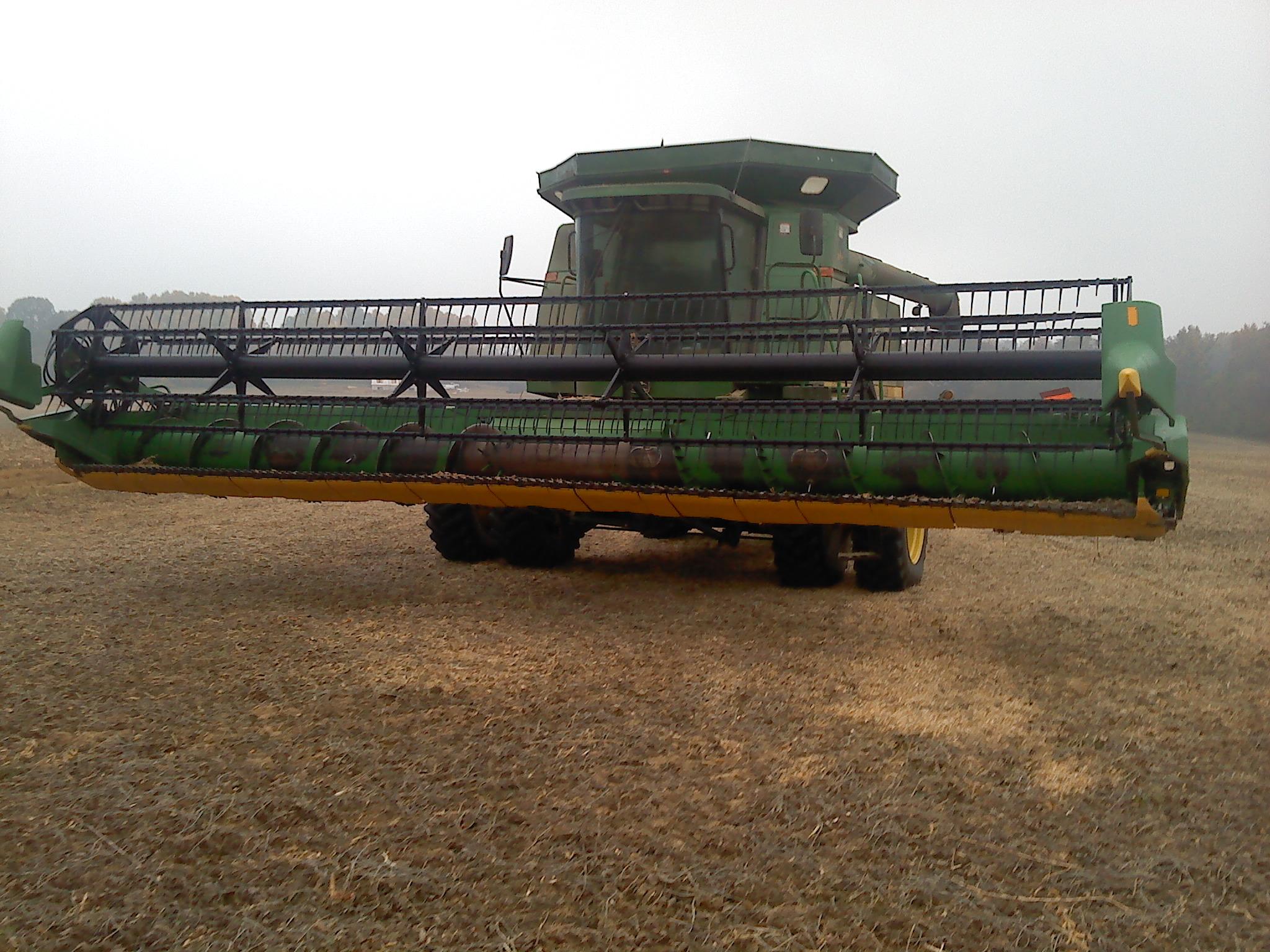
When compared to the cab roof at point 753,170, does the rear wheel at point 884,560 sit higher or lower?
lower

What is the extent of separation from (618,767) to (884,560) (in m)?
2.81

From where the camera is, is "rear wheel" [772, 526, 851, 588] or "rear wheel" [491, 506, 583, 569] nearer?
"rear wheel" [772, 526, 851, 588]

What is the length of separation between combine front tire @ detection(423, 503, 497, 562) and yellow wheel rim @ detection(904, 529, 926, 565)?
245 centimetres

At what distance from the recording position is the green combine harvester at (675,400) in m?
3.60

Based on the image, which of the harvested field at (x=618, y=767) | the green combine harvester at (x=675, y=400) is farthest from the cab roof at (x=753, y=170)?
the harvested field at (x=618, y=767)

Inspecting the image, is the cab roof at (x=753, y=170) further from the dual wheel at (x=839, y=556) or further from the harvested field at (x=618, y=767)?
the harvested field at (x=618, y=767)

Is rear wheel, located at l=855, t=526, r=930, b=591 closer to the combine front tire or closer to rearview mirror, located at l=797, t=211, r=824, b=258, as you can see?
rearview mirror, located at l=797, t=211, r=824, b=258

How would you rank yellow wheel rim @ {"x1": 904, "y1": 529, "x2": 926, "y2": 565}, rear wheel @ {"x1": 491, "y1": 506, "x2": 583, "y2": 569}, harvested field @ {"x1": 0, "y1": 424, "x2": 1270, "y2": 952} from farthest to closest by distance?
rear wheel @ {"x1": 491, "y1": 506, "x2": 583, "y2": 569} → yellow wheel rim @ {"x1": 904, "y1": 529, "x2": 926, "y2": 565} → harvested field @ {"x1": 0, "y1": 424, "x2": 1270, "y2": 952}

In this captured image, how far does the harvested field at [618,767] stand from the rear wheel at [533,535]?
0.40 metres

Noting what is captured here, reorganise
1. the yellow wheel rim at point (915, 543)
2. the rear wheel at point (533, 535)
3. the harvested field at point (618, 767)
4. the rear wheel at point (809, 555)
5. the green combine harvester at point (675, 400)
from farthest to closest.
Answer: the rear wheel at point (533, 535) < the yellow wheel rim at point (915, 543) < the rear wheel at point (809, 555) < the green combine harvester at point (675, 400) < the harvested field at point (618, 767)

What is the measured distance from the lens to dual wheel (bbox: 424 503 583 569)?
5285 mm

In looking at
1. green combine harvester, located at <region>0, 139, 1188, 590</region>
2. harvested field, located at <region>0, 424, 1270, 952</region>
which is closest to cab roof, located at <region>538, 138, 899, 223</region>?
green combine harvester, located at <region>0, 139, 1188, 590</region>

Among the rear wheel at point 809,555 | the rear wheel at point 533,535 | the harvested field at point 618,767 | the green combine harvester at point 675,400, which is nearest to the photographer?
→ the harvested field at point 618,767

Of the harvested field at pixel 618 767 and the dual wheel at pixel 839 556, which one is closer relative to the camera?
the harvested field at pixel 618 767
